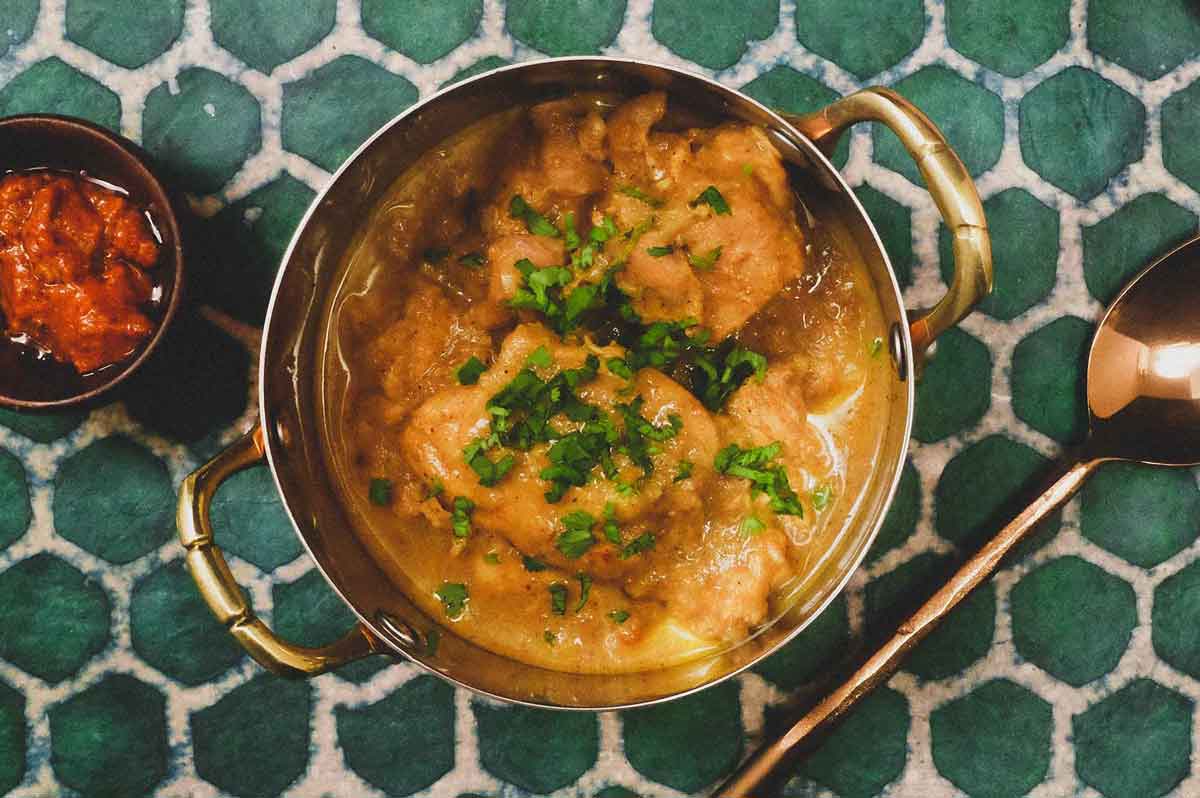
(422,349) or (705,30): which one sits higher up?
(705,30)

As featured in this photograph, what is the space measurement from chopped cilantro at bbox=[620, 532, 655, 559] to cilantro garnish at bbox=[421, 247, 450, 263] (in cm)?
43

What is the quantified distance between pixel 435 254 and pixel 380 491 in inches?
12.3

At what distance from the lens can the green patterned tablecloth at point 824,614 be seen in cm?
146

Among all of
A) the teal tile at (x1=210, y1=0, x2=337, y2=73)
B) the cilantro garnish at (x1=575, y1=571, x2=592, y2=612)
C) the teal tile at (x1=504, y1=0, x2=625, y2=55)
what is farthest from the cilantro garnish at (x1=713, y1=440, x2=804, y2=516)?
the teal tile at (x1=210, y1=0, x2=337, y2=73)

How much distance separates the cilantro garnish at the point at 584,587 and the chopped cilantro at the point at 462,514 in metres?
0.15

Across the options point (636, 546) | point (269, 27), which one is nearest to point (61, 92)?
point (269, 27)

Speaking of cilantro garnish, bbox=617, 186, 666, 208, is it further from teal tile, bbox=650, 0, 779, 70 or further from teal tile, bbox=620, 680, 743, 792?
teal tile, bbox=620, 680, 743, 792

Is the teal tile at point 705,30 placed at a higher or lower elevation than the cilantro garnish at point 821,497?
higher

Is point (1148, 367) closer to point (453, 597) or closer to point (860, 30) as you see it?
point (860, 30)

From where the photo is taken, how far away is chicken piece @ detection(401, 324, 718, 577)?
1.21m

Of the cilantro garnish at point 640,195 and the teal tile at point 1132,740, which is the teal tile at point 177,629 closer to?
the cilantro garnish at point 640,195

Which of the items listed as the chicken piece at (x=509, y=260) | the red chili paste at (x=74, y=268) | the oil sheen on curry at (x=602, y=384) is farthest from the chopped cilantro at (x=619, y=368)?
the red chili paste at (x=74, y=268)

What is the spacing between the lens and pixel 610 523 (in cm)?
122

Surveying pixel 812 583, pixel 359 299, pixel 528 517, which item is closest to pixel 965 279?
pixel 812 583
